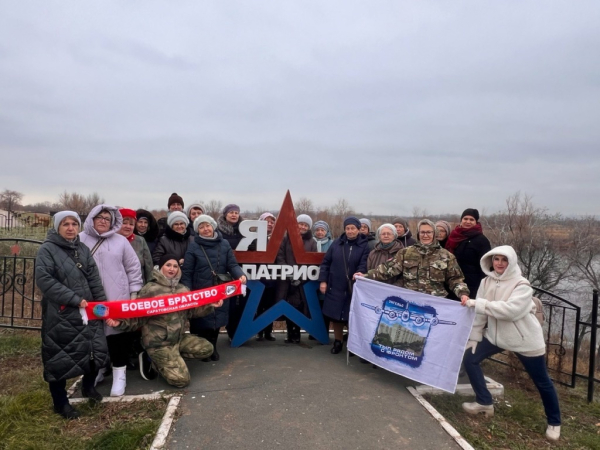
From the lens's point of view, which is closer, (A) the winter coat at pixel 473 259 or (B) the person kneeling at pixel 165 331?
(B) the person kneeling at pixel 165 331

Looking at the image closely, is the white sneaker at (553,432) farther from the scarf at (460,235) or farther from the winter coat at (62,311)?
the winter coat at (62,311)

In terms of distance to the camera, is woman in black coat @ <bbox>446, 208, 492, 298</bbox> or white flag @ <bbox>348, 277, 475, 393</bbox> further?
woman in black coat @ <bbox>446, 208, 492, 298</bbox>

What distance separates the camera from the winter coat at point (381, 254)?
517cm

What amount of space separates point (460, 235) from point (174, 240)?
3.74 metres

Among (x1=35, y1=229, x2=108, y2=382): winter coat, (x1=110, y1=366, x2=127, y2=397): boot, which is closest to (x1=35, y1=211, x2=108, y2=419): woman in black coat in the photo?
(x1=35, y1=229, x2=108, y2=382): winter coat

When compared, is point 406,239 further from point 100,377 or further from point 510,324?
point 100,377

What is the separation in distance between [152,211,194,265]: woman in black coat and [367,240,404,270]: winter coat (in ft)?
7.90

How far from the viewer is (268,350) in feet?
18.7

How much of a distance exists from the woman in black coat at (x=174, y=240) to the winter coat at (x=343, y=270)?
6.61 feet

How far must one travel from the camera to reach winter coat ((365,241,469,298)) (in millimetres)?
4547

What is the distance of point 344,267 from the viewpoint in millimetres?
5469

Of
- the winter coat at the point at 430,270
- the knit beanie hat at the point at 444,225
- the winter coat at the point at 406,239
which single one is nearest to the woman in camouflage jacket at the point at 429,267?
the winter coat at the point at 430,270

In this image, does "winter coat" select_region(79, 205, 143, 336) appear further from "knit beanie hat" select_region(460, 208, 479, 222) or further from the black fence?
"knit beanie hat" select_region(460, 208, 479, 222)

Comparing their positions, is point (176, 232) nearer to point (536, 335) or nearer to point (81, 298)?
point (81, 298)
